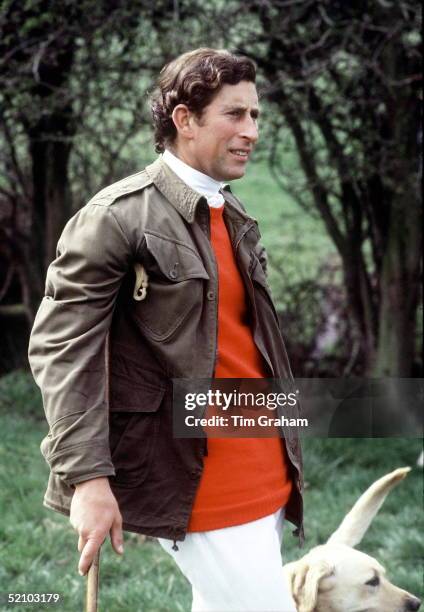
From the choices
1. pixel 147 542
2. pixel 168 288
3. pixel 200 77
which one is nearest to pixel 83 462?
pixel 168 288

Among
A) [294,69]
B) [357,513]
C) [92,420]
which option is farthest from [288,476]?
[294,69]

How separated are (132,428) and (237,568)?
1.40ft

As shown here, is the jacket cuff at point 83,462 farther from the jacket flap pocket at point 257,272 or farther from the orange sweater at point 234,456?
the jacket flap pocket at point 257,272

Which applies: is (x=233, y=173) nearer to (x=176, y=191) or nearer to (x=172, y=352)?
(x=176, y=191)

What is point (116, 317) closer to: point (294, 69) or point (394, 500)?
point (394, 500)

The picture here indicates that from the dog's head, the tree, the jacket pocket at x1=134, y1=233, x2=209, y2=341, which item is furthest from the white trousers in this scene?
the tree

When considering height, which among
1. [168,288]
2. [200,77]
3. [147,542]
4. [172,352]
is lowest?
[147,542]

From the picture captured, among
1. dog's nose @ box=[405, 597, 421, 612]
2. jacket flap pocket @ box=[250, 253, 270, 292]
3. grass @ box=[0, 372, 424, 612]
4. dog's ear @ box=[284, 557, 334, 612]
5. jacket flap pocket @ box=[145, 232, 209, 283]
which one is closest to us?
jacket flap pocket @ box=[145, 232, 209, 283]

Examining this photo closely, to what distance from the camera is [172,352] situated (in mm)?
2428

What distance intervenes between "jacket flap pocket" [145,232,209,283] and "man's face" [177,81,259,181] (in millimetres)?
272

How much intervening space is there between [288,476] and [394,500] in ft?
9.01

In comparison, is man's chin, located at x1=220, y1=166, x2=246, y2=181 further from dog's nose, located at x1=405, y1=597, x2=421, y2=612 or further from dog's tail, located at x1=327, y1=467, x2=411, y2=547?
dog's nose, located at x1=405, y1=597, x2=421, y2=612

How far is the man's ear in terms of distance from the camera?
8.43 ft

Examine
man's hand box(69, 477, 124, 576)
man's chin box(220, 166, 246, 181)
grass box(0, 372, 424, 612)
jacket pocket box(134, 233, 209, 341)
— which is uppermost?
man's chin box(220, 166, 246, 181)
